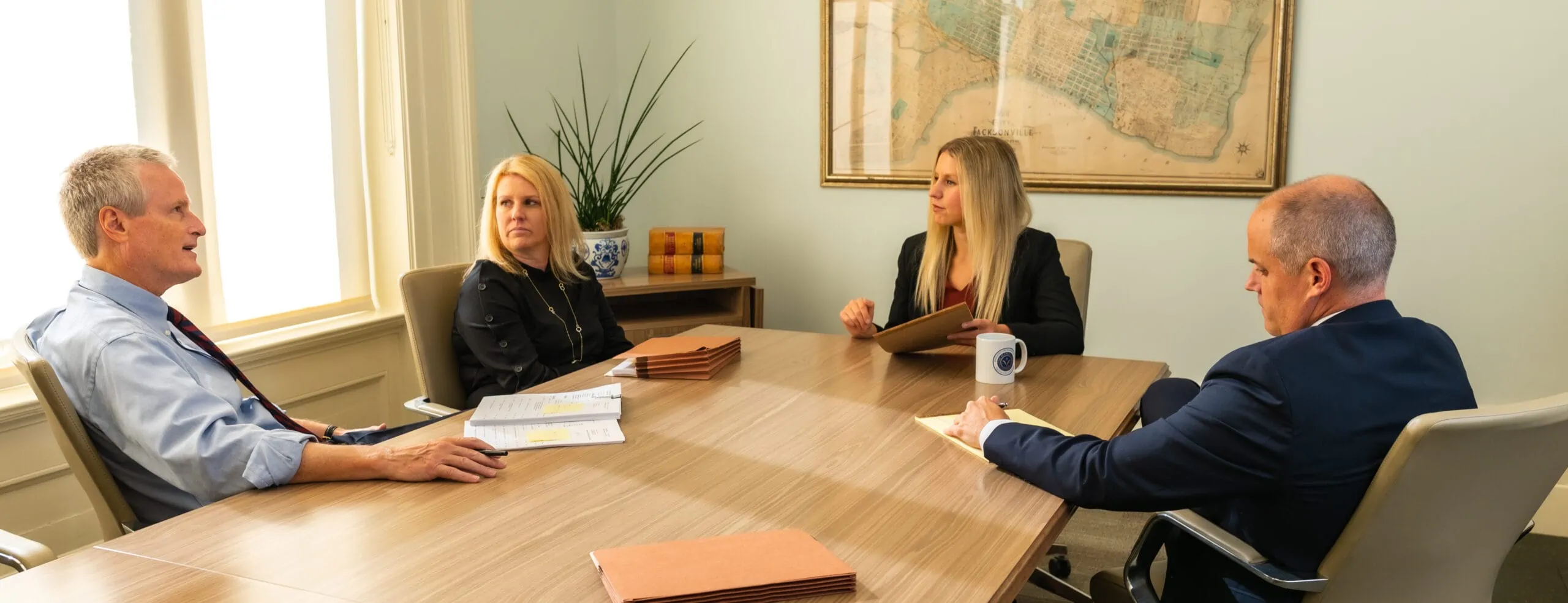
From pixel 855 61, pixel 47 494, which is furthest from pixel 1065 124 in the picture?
pixel 47 494

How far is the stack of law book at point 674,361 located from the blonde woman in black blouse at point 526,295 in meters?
0.32

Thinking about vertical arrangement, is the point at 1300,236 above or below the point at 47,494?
above

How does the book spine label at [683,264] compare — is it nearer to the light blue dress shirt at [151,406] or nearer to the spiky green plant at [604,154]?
the spiky green plant at [604,154]

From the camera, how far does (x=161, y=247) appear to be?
1.92 metres

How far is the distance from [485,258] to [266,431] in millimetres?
1115

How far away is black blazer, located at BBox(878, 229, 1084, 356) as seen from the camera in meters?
2.67

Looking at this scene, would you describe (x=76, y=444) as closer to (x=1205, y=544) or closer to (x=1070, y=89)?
(x=1205, y=544)

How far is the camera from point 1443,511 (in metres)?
1.46

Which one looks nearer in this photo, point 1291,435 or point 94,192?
point 1291,435

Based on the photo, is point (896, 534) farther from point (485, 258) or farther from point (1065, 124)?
point (1065, 124)

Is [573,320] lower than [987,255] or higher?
lower

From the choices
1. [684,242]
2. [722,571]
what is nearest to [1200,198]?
[684,242]

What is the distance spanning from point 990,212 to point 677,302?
1.65 m

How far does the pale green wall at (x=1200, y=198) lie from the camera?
10.6 feet
